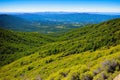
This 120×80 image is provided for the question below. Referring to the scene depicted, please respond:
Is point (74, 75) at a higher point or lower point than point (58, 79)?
higher

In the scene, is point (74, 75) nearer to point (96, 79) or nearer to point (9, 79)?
point (96, 79)

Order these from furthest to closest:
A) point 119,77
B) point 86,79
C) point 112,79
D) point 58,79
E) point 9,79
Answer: point 9,79 → point 58,79 → point 86,79 → point 112,79 → point 119,77

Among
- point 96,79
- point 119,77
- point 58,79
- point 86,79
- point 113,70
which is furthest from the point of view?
point 58,79

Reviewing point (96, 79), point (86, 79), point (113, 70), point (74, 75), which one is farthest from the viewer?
point (74, 75)

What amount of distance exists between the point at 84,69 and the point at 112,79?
72.9 ft

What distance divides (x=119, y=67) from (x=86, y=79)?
9094mm

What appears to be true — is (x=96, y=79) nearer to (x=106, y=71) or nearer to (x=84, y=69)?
(x=106, y=71)

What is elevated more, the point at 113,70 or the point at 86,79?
the point at 113,70

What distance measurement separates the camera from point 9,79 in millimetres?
199125

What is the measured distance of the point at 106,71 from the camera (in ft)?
158

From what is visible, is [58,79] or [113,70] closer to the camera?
[113,70]

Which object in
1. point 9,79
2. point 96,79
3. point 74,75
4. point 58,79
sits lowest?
point 9,79

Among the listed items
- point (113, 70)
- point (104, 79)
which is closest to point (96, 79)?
point (104, 79)

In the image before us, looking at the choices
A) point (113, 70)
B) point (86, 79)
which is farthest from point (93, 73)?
point (113, 70)
